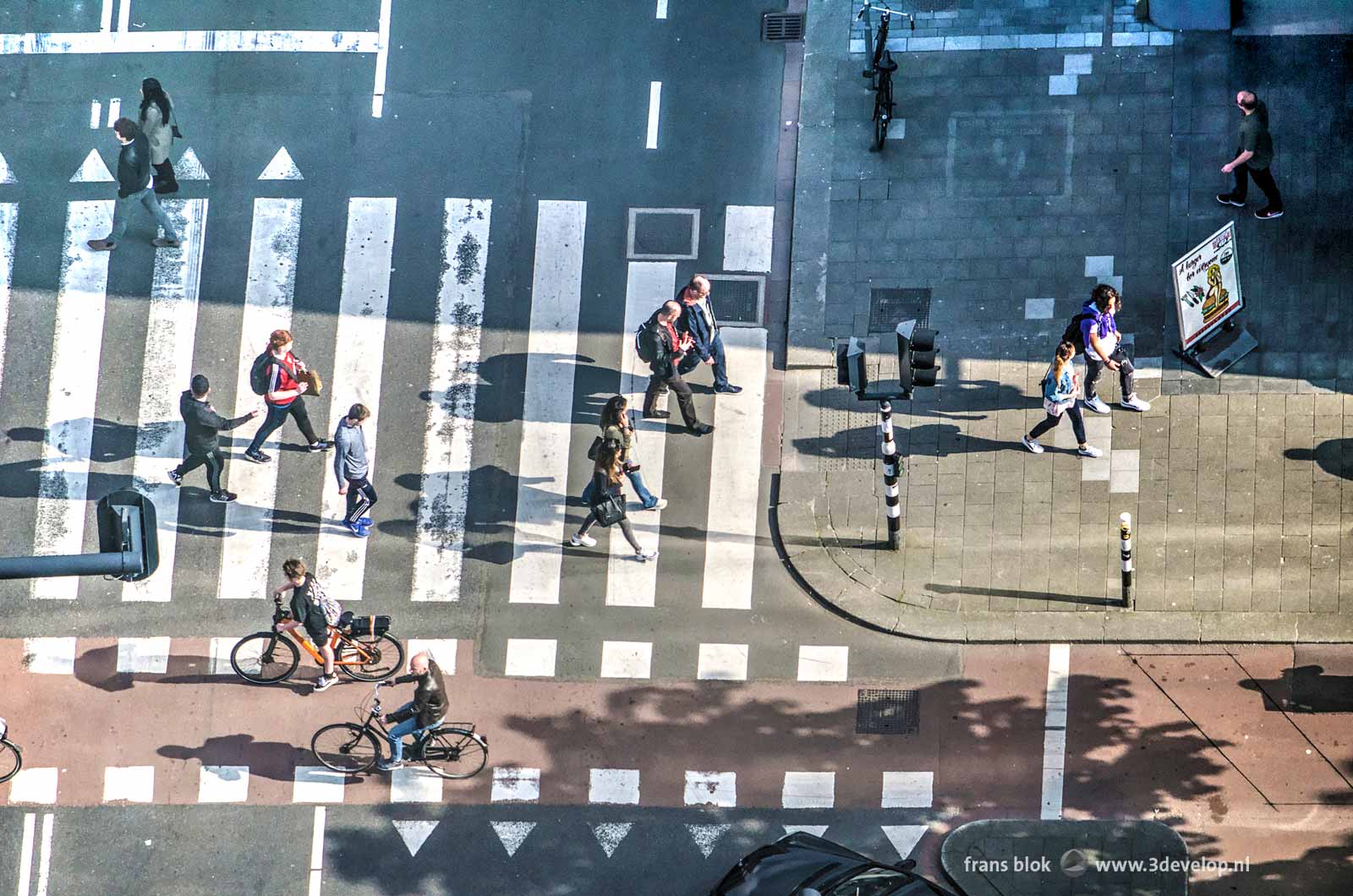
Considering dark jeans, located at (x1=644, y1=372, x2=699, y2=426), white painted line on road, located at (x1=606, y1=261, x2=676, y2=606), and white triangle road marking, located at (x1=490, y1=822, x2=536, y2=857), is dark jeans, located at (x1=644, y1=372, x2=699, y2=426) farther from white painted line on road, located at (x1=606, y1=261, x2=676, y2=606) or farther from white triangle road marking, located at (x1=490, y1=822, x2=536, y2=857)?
white triangle road marking, located at (x1=490, y1=822, x2=536, y2=857)

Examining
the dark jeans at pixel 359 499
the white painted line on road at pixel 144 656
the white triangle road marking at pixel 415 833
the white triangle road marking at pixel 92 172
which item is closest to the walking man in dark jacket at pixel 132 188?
the white triangle road marking at pixel 92 172

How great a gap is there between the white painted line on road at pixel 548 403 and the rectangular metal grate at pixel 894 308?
416 centimetres

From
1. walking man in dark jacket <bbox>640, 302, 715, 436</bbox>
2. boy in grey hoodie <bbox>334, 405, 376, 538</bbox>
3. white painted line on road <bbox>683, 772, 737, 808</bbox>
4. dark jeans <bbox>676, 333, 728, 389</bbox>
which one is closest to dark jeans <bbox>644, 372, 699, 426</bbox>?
walking man in dark jacket <bbox>640, 302, 715, 436</bbox>

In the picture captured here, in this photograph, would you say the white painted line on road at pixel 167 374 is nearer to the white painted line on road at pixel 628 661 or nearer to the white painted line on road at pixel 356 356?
the white painted line on road at pixel 356 356

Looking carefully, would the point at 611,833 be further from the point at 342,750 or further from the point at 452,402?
the point at 452,402

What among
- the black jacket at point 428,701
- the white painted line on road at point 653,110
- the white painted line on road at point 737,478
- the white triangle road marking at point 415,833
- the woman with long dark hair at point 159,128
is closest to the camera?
the black jacket at point 428,701

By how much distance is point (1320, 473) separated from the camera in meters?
19.2

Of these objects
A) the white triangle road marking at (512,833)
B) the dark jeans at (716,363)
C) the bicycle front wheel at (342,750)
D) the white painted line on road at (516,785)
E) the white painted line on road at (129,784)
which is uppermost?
the dark jeans at (716,363)

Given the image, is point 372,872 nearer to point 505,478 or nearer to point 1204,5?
point 505,478

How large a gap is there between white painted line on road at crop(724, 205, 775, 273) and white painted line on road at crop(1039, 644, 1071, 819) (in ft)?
21.9

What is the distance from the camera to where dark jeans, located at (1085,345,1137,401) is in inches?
739

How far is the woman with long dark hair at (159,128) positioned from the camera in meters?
20.5

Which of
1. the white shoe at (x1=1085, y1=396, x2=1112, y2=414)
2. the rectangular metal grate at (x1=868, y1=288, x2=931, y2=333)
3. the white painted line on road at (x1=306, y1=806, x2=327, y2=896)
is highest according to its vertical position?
the rectangular metal grate at (x1=868, y1=288, x2=931, y2=333)

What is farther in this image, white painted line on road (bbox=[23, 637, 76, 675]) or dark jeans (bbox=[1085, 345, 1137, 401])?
white painted line on road (bbox=[23, 637, 76, 675])
